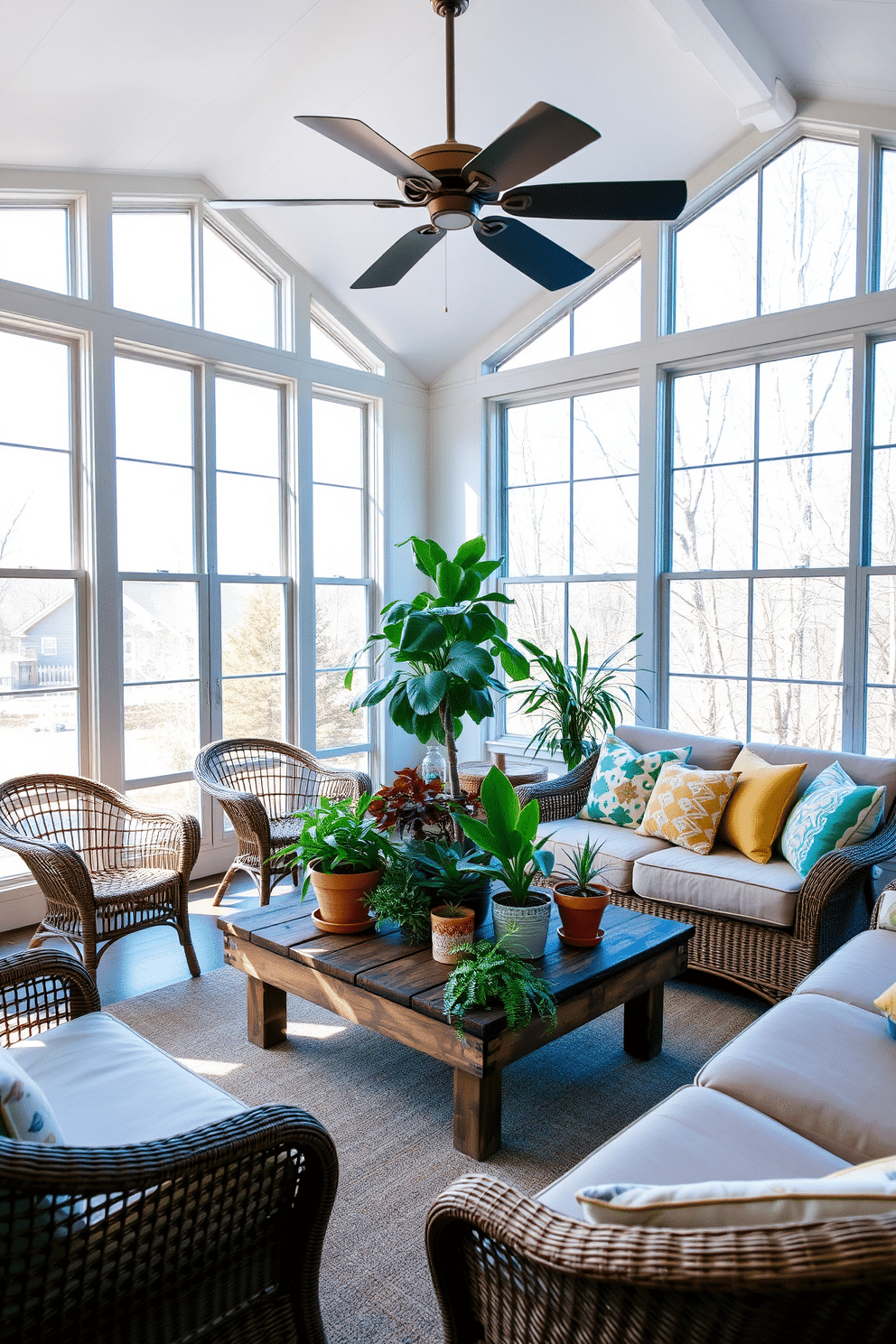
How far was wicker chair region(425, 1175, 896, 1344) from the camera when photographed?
3.09ft

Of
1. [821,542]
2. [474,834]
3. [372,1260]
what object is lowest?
[372,1260]

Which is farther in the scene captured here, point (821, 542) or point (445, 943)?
point (821, 542)

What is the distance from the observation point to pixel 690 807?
356 centimetres

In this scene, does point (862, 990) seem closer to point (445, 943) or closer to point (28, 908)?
point (445, 943)

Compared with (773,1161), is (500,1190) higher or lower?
higher

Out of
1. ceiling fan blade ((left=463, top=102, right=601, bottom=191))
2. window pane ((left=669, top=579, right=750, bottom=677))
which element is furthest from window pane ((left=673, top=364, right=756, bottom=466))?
ceiling fan blade ((left=463, top=102, right=601, bottom=191))

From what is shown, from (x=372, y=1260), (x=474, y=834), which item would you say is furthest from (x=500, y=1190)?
(x=474, y=834)

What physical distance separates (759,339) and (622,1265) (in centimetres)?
420

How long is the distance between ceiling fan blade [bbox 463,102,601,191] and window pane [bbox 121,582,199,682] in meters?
2.80

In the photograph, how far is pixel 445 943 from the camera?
251 centimetres

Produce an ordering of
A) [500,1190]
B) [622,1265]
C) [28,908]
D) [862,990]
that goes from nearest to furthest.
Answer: [622,1265], [500,1190], [862,990], [28,908]

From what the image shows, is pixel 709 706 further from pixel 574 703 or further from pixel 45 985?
pixel 45 985

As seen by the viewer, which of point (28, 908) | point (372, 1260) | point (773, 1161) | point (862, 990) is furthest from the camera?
point (28, 908)

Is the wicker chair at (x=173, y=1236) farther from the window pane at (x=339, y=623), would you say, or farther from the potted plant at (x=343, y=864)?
the window pane at (x=339, y=623)
